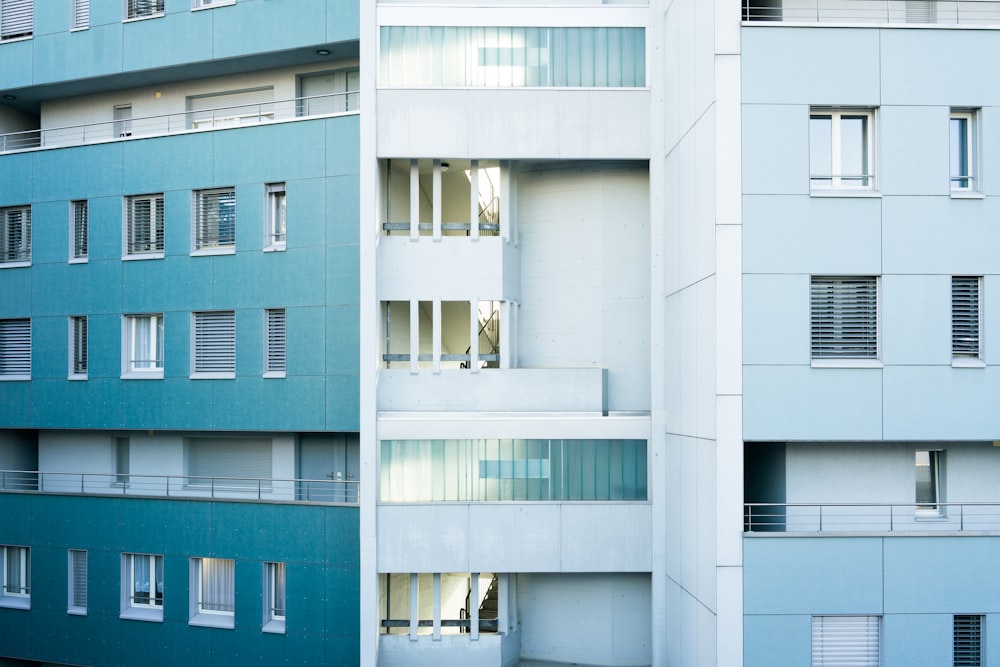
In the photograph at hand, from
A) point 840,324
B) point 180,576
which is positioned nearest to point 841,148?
point 840,324

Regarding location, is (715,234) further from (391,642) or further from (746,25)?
(391,642)

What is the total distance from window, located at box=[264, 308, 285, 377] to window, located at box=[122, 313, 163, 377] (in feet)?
10.2

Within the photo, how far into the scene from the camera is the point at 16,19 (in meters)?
25.3

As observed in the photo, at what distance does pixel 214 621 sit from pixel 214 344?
6394 millimetres

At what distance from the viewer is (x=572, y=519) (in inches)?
766

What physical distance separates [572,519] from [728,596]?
466 centimetres

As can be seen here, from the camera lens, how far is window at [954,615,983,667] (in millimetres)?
15695

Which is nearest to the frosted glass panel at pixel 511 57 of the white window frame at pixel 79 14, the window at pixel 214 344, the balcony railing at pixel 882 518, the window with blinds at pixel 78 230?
the window at pixel 214 344

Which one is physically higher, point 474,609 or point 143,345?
point 143,345

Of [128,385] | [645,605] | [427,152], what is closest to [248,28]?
[427,152]

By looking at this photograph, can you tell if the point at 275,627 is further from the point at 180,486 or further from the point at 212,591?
the point at 180,486

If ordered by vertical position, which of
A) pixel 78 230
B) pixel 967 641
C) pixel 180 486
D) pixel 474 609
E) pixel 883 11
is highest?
pixel 883 11

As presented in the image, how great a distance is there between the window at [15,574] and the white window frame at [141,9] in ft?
45.0

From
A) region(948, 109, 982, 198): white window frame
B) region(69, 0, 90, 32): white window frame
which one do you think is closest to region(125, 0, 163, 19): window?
region(69, 0, 90, 32): white window frame
